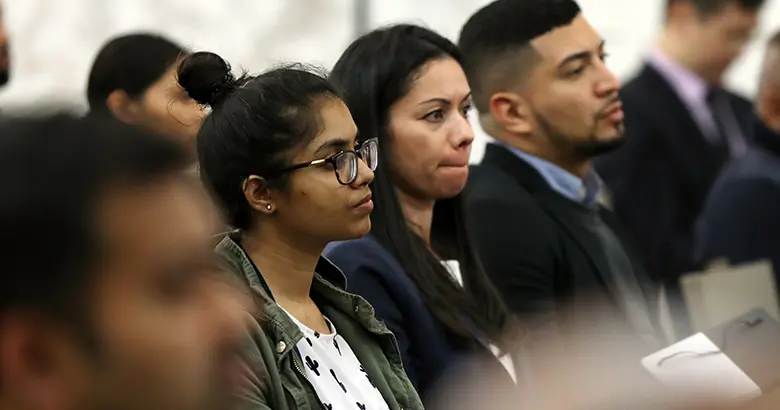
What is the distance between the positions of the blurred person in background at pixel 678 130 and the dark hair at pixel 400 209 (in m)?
0.92

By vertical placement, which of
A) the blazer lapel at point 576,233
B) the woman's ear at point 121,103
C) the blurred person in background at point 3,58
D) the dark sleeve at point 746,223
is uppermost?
the blurred person in background at point 3,58

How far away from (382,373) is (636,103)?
2.42 metres

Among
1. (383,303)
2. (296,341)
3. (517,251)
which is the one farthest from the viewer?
(517,251)

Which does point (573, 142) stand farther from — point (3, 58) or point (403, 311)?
point (3, 58)

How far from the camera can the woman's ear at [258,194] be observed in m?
1.71

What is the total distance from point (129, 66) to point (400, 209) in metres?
0.75

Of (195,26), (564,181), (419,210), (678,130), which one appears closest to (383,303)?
(419,210)

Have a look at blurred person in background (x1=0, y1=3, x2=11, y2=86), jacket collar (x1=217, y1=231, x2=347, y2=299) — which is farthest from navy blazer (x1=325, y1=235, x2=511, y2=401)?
blurred person in background (x1=0, y1=3, x2=11, y2=86)

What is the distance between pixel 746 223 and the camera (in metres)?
3.30

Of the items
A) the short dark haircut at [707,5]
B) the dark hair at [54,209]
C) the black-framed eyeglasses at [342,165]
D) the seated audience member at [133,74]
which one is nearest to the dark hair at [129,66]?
the seated audience member at [133,74]

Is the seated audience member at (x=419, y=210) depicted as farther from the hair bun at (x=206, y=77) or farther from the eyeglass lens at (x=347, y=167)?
the hair bun at (x=206, y=77)

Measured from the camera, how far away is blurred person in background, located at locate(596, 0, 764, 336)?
145 inches

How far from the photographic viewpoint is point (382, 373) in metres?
1.70

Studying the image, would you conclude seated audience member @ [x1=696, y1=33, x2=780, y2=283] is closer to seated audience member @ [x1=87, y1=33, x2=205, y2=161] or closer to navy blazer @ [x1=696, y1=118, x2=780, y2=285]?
navy blazer @ [x1=696, y1=118, x2=780, y2=285]
